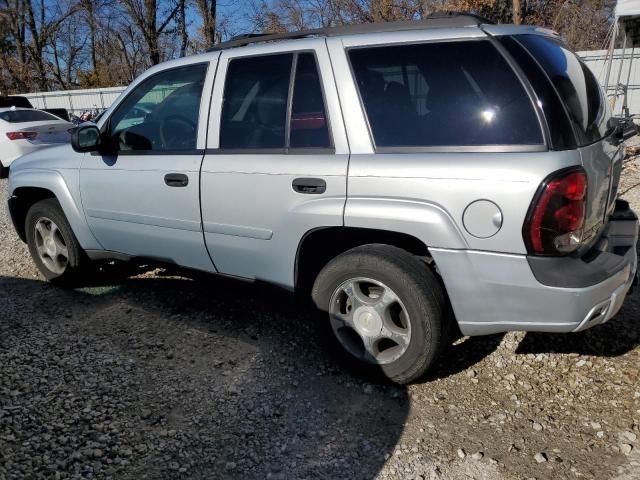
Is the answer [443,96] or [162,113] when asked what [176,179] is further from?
[443,96]

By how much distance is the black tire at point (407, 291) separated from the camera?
2.79m

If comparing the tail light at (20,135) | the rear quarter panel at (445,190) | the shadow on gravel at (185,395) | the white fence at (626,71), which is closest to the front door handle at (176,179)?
the shadow on gravel at (185,395)

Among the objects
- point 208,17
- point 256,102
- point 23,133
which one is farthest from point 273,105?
point 208,17

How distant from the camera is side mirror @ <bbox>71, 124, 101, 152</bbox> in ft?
12.6

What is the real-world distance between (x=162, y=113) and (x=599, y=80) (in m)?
14.1

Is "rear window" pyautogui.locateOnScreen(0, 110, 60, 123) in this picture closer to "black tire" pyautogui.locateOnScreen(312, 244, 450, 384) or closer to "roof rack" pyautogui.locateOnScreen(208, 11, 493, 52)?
"roof rack" pyautogui.locateOnScreen(208, 11, 493, 52)

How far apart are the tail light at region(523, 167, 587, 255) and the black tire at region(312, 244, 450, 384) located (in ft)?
1.81

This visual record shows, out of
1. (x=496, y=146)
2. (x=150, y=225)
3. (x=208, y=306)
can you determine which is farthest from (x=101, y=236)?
(x=496, y=146)

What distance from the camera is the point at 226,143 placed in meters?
3.39

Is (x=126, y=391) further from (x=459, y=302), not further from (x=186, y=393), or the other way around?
(x=459, y=302)

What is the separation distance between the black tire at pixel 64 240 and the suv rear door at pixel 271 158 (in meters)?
1.54

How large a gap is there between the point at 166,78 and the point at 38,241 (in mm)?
2005

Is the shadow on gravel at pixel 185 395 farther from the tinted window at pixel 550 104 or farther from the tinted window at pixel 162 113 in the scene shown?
the tinted window at pixel 550 104

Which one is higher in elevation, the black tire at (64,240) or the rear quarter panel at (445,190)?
the rear quarter panel at (445,190)
